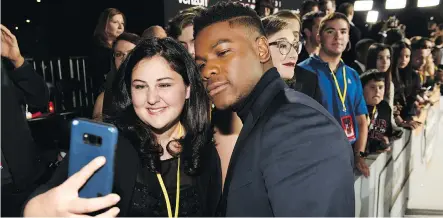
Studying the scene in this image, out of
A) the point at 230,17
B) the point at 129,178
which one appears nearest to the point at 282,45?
the point at 230,17

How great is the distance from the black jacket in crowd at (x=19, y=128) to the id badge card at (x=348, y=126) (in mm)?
2245

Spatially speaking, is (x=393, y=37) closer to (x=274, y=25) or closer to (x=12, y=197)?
(x=274, y=25)

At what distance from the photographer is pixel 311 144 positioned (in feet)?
3.51

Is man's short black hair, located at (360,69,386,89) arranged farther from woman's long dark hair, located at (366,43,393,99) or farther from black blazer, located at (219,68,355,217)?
black blazer, located at (219,68,355,217)

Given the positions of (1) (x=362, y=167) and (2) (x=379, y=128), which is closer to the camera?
(1) (x=362, y=167)

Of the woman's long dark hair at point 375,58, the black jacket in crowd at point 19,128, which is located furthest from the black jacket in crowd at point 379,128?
the black jacket in crowd at point 19,128

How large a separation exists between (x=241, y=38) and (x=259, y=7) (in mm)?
3819

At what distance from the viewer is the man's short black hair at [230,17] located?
1.46 meters

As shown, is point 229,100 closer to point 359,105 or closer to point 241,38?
point 241,38

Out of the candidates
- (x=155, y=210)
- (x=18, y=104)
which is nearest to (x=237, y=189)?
(x=155, y=210)

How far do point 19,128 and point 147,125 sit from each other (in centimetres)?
80

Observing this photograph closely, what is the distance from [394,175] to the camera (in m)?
4.16

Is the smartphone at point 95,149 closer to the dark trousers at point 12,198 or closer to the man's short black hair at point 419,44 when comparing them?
the dark trousers at point 12,198

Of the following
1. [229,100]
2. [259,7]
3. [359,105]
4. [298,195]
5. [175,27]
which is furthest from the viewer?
[259,7]
